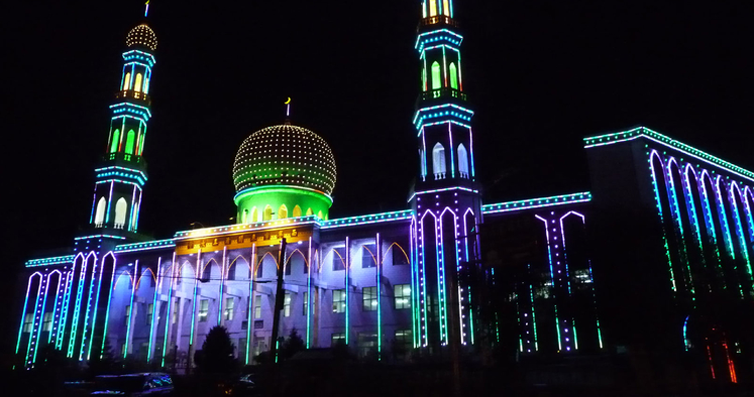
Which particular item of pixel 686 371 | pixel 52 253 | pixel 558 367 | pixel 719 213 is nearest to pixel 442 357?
pixel 558 367

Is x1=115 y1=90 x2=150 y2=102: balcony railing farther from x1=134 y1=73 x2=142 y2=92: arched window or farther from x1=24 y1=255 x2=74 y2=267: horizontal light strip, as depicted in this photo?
x1=24 y1=255 x2=74 y2=267: horizontal light strip

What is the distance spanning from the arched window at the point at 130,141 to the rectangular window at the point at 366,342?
79.4ft

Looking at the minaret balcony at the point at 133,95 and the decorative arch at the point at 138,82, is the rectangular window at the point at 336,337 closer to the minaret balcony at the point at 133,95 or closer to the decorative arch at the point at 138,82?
the minaret balcony at the point at 133,95

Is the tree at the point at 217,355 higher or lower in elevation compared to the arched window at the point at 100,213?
lower

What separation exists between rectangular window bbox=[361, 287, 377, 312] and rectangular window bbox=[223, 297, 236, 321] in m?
9.69

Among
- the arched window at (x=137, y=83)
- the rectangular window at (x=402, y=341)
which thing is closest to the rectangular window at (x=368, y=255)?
the rectangular window at (x=402, y=341)

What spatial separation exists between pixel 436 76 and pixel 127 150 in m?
25.4

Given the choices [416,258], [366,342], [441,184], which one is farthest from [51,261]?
[441,184]

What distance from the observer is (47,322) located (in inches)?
1870

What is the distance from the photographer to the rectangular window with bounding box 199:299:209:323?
4442 centimetres

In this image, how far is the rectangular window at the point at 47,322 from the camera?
47250 mm

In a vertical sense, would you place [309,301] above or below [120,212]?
below

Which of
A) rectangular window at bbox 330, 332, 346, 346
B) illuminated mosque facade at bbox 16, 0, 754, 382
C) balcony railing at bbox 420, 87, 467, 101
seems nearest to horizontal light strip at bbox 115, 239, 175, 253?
illuminated mosque facade at bbox 16, 0, 754, 382

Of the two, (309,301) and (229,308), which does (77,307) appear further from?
(309,301)
